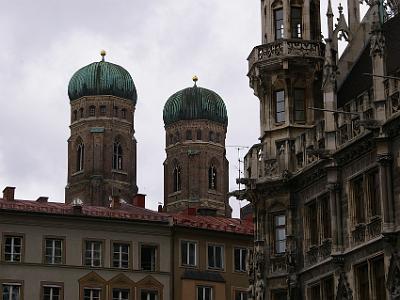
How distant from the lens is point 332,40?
201 feet

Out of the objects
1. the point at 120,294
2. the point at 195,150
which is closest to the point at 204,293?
the point at 120,294

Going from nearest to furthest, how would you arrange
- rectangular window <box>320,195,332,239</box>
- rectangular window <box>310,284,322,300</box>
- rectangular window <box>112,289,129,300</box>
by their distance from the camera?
rectangular window <box>320,195,332,239</box>, rectangular window <box>310,284,322,300</box>, rectangular window <box>112,289,129,300</box>

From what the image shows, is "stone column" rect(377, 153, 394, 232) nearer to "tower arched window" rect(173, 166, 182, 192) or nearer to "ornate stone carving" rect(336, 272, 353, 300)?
"ornate stone carving" rect(336, 272, 353, 300)

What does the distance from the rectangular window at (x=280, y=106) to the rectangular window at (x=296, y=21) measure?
10.6 feet

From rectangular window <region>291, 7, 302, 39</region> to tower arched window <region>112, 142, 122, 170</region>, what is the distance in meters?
101

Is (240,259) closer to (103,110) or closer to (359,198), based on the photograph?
(359,198)

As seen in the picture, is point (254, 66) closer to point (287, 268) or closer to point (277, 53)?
point (277, 53)

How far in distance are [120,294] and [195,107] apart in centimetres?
9377

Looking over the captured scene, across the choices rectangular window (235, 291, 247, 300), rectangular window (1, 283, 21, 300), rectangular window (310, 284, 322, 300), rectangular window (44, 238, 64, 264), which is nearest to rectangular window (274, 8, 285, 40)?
rectangular window (310, 284, 322, 300)

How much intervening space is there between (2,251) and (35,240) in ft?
7.54

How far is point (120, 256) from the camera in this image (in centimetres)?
7862

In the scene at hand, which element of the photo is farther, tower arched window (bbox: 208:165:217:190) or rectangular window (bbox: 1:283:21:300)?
tower arched window (bbox: 208:165:217:190)

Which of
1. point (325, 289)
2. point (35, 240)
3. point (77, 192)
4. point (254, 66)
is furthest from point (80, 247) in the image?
point (77, 192)

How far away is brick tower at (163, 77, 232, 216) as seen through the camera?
16575cm
